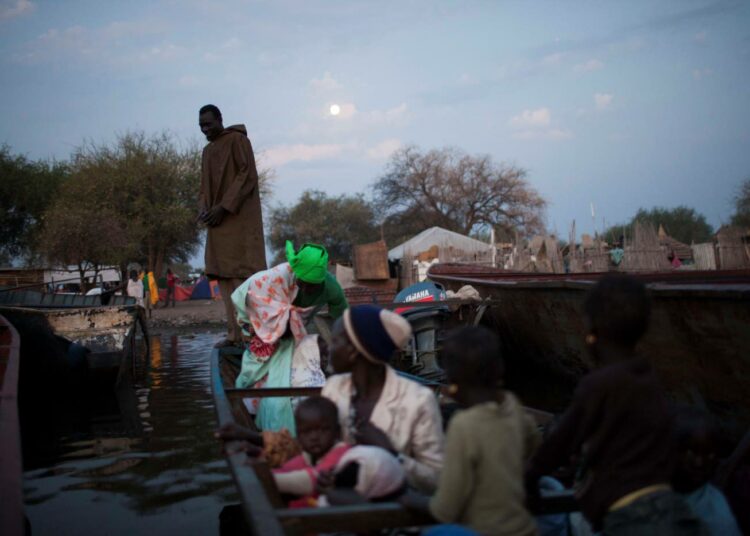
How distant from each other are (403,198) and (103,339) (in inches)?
1590

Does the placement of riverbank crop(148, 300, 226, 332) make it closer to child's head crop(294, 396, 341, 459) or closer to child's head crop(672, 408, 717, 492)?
child's head crop(294, 396, 341, 459)

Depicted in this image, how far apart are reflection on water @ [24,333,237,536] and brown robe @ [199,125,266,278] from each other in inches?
60.6

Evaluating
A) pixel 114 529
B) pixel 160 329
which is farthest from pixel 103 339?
pixel 160 329

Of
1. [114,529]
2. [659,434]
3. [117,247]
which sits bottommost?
[114,529]

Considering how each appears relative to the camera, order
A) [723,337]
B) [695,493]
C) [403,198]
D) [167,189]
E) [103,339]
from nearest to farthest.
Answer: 1. [695,493]
2. [723,337]
3. [103,339]
4. [167,189]
5. [403,198]

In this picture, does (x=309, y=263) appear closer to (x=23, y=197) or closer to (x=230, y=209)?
(x=230, y=209)

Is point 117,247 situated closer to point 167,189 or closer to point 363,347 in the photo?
point 167,189

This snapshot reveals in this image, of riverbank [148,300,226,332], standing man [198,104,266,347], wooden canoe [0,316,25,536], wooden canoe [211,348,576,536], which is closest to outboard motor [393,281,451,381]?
standing man [198,104,266,347]

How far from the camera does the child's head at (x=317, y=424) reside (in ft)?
7.88

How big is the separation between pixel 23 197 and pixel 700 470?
1361 inches

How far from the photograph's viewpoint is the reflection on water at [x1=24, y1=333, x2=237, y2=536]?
13.4 feet

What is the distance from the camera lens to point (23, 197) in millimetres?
31906

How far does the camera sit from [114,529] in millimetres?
3928

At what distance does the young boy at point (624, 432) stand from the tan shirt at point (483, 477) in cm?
24
